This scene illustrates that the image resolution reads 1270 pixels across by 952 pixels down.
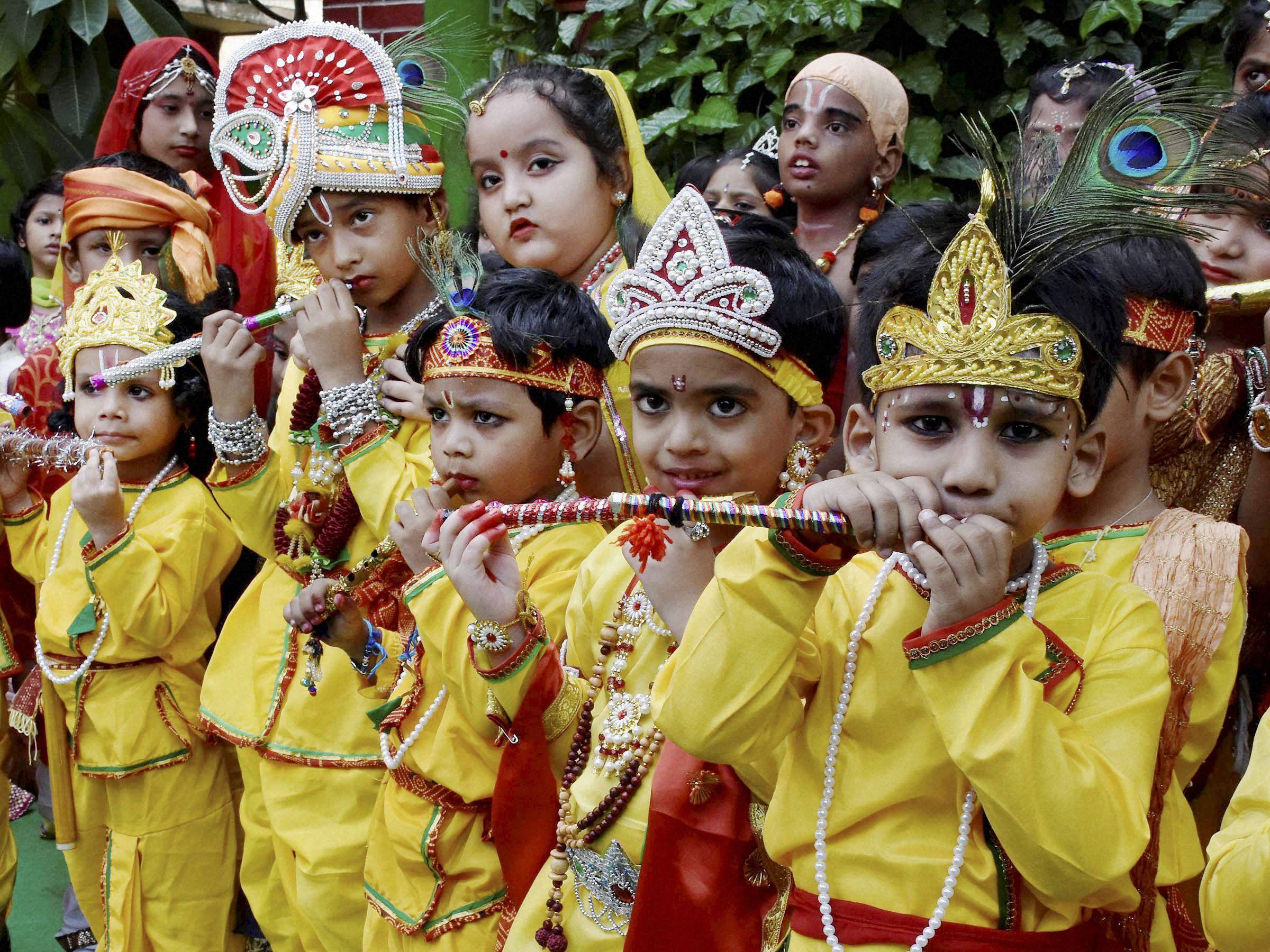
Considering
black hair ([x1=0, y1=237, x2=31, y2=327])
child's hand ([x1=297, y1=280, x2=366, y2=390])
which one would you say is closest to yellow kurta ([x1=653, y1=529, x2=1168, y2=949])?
child's hand ([x1=297, y1=280, x2=366, y2=390])

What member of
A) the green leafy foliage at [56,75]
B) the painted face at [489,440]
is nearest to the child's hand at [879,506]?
the painted face at [489,440]

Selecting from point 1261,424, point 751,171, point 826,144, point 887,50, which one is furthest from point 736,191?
point 1261,424

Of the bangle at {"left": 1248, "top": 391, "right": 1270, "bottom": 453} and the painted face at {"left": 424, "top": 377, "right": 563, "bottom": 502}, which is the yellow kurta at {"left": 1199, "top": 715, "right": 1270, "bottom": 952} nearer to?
the bangle at {"left": 1248, "top": 391, "right": 1270, "bottom": 453}

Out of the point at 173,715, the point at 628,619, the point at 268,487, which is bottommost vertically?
the point at 173,715

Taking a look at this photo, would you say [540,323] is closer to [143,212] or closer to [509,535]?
[509,535]

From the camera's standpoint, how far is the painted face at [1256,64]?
10.1 feet

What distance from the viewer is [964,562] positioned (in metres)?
1.60

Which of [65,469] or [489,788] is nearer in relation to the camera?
[489,788]

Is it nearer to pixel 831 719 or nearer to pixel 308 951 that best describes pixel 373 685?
pixel 308 951

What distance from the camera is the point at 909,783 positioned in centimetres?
178

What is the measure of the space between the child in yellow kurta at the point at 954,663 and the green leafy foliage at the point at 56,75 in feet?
18.0

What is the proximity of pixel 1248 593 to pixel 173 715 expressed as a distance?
2.73 metres

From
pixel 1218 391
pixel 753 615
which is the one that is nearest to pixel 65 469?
pixel 753 615

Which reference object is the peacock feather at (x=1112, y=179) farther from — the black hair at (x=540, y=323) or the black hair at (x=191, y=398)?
the black hair at (x=191, y=398)
